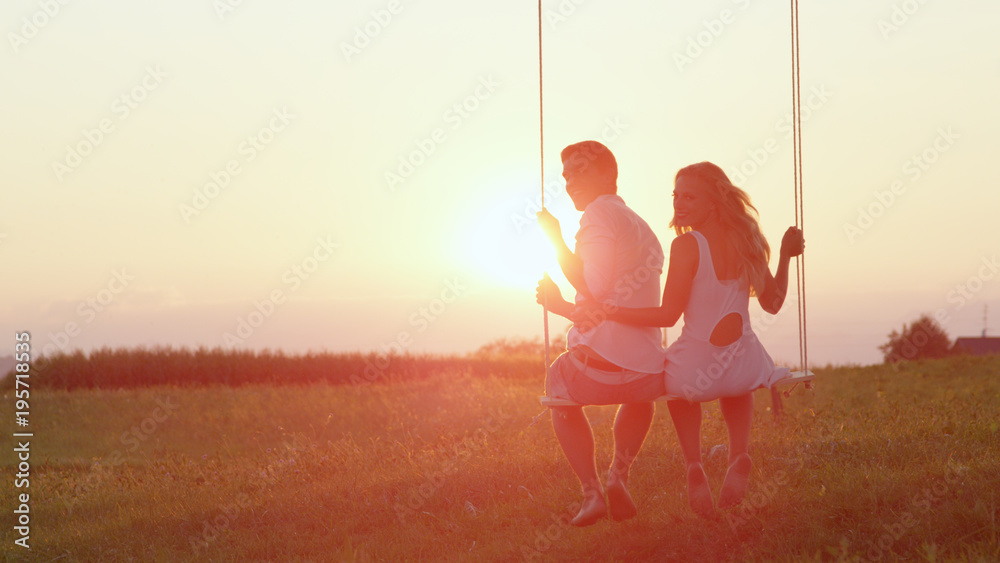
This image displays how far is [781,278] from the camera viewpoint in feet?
16.7

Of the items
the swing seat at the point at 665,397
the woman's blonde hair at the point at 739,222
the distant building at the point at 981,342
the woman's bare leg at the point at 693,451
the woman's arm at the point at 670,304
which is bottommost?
the distant building at the point at 981,342

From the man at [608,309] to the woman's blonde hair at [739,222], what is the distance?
0.46 meters

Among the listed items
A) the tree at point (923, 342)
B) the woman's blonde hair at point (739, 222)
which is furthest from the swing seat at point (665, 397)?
the tree at point (923, 342)

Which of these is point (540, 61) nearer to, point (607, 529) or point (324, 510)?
point (607, 529)

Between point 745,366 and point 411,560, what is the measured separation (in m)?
2.52

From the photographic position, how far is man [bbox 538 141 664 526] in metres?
4.82

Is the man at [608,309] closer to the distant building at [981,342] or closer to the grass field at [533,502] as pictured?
the grass field at [533,502]

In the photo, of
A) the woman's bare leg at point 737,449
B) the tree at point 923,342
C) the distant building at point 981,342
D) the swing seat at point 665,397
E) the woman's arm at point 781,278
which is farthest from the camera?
the distant building at point 981,342

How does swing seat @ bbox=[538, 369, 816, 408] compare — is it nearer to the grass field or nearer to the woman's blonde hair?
the woman's blonde hair

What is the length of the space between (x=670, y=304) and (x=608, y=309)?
1.21ft

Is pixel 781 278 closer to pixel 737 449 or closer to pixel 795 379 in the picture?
pixel 795 379

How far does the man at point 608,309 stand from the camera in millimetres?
4824

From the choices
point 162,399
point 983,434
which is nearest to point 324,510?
point 983,434

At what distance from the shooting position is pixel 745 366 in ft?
16.0
